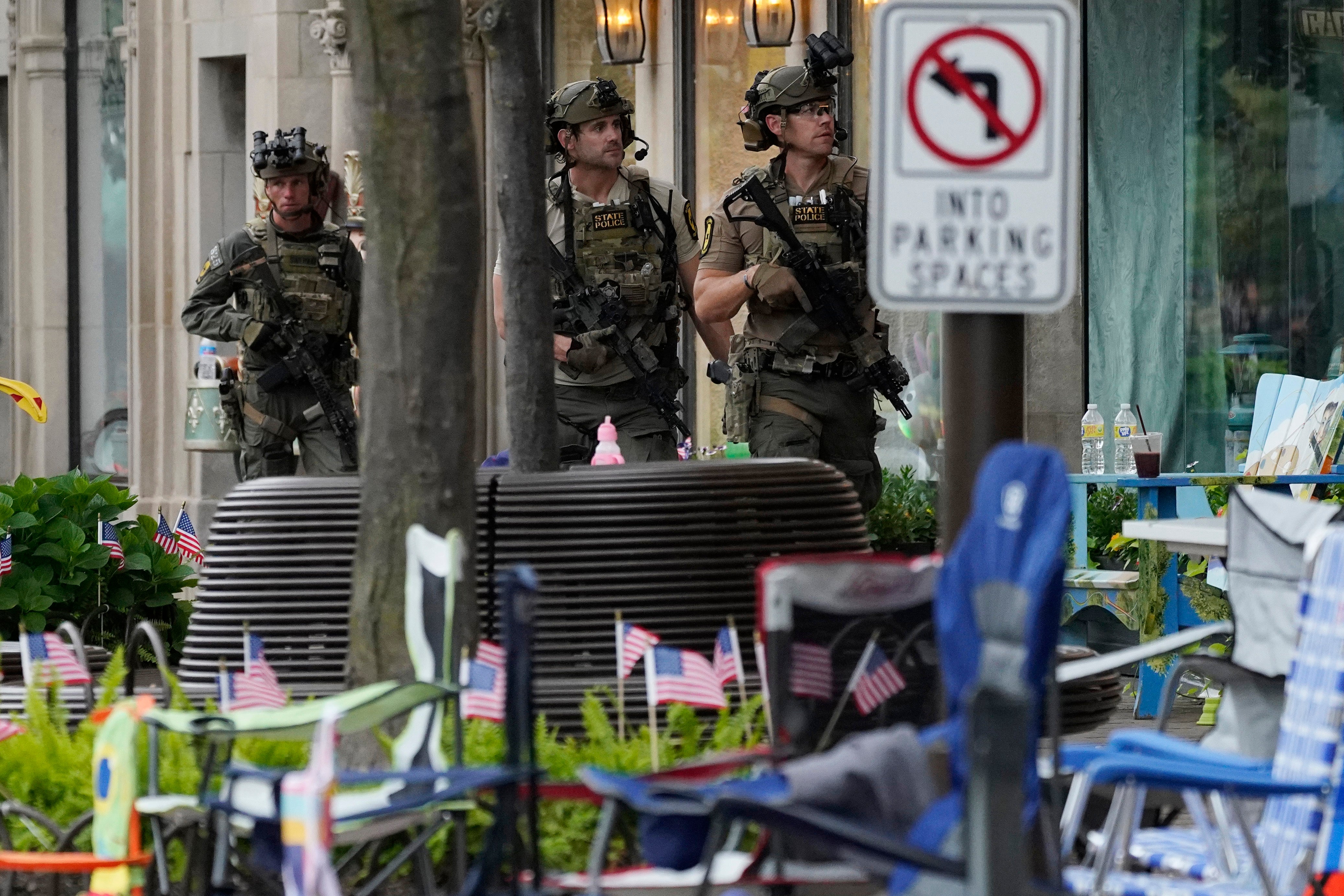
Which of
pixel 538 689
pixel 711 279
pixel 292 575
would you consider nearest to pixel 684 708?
pixel 538 689

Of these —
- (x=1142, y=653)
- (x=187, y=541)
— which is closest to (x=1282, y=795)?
(x=1142, y=653)

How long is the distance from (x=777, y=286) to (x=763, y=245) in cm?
18

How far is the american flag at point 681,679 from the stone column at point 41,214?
1684 cm

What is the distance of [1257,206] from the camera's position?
13.8 m

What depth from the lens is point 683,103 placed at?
16.7 metres

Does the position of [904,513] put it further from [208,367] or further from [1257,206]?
[208,367]

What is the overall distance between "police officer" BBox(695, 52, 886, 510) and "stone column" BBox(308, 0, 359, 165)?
6.57m

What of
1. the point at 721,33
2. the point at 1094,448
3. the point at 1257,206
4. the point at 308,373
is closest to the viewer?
the point at 308,373

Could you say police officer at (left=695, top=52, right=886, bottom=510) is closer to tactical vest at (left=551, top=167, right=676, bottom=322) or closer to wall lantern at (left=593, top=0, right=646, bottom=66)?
tactical vest at (left=551, top=167, right=676, bottom=322)

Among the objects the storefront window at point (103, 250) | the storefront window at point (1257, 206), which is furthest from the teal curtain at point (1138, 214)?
the storefront window at point (103, 250)

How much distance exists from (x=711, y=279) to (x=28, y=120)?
14.1 meters

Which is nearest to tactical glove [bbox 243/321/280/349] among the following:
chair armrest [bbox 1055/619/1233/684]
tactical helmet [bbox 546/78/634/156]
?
tactical helmet [bbox 546/78/634/156]

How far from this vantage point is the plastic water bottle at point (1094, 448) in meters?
12.2

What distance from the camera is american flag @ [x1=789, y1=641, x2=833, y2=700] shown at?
4508 millimetres
